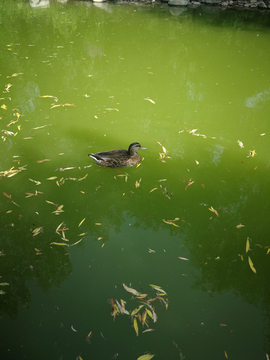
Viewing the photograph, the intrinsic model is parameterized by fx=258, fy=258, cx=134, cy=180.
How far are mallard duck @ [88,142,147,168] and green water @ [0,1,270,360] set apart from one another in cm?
9

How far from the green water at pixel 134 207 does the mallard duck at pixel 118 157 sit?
89 mm

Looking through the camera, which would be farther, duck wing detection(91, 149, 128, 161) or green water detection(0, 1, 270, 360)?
duck wing detection(91, 149, 128, 161)

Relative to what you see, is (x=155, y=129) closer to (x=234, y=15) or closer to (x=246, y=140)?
(x=246, y=140)

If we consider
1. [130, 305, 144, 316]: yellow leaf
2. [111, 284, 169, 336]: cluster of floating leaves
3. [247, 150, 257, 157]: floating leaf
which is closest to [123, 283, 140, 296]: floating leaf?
[111, 284, 169, 336]: cluster of floating leaves

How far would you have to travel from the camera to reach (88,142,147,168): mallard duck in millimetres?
3037

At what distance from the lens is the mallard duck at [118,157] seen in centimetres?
304

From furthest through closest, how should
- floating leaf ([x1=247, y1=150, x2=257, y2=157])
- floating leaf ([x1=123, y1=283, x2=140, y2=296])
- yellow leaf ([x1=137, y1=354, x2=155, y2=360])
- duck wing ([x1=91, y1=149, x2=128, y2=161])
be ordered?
floating leaf ([x1=247, y1=150, x2=257, y2=157]) < duck wing ([x1=91, y1=149, x2=128, y2=161]) < floating leaf ([x1=123, y1=283, x2=140, y2=296]) < yellow leaf ([x1=137, y1=354, x2=155, y2=360])

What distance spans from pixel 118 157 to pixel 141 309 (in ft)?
5.53

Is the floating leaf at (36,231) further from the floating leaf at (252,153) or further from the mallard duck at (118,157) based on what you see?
the floating leaf at (252,153)

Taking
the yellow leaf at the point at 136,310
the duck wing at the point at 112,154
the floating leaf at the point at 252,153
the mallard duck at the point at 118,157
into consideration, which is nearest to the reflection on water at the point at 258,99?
the floating leaf at the point at 252,153

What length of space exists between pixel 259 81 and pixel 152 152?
323cm

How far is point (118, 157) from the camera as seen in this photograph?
3051 millimetres

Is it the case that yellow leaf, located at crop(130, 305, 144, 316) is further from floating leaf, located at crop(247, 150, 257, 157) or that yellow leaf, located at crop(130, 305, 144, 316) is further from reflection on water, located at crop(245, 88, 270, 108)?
reflection on water, located at crop(245, 88, 270, 108)

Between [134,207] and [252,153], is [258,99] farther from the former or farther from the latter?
[134,207]
